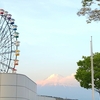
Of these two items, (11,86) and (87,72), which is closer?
(11,86)

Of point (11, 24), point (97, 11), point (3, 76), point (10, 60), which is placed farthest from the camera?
point (11, 24)

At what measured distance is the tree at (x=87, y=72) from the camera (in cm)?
4138

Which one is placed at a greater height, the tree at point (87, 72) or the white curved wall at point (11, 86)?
the tree at point (87, 72)

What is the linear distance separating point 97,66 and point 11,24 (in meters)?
12.3

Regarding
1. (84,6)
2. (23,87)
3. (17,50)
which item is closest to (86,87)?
(17,50)

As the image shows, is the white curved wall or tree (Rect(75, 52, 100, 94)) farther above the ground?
tree (Rect(75, 52, 100, 94))

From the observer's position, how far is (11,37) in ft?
133

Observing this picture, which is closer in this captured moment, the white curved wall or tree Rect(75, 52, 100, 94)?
the white curved wall

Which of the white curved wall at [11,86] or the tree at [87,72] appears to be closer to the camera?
the white curved wall at [11,86]

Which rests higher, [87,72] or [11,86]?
[87,72]

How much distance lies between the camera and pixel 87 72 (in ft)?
136

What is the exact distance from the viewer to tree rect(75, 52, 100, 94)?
4138 centimetres

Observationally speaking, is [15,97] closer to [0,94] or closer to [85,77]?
[0,94]

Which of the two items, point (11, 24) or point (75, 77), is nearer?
point (11, 24)
